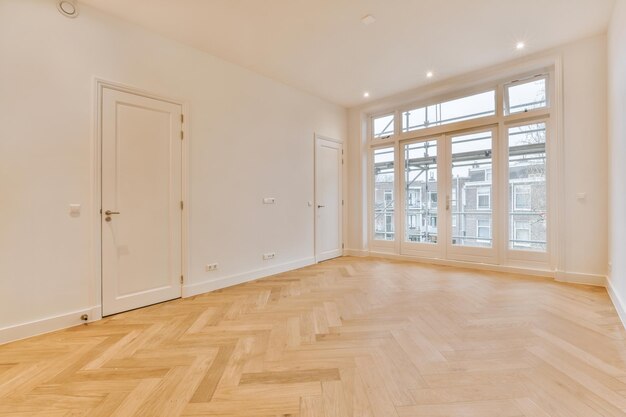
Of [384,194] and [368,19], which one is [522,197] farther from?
[368,19]

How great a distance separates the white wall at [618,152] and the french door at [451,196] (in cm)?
133

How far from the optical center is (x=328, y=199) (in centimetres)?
546

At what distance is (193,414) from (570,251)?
4.54 m

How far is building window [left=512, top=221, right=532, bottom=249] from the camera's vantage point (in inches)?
164

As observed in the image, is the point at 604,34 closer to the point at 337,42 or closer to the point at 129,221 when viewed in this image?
the point at 337,42

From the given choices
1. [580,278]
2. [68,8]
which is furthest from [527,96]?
[68,8]

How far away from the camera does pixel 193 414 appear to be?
144cm

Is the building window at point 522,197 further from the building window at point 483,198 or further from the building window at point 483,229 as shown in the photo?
the building window at point 483,229

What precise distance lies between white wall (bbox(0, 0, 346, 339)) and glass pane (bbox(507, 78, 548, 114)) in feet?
11.9

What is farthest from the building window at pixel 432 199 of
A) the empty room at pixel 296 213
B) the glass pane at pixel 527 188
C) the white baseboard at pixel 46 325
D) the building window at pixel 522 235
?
the white baseboard at pixel 46 325

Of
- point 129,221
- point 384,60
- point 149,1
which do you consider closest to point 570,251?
point 384,60

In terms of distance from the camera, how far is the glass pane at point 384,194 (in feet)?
18.4

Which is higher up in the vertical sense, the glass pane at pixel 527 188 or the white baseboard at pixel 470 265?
the glass pane at pixel 527 188

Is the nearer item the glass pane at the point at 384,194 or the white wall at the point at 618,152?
the white wall at the point at 618,152
